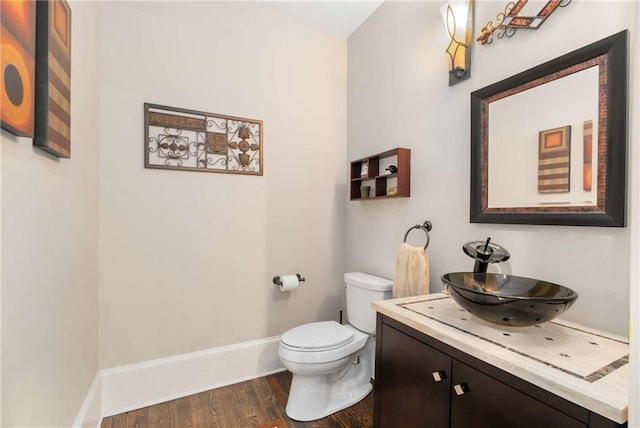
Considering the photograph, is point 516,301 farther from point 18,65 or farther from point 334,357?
point 18,65

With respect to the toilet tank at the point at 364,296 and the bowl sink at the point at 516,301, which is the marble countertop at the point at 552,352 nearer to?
the bowl sink at the point at 516,301

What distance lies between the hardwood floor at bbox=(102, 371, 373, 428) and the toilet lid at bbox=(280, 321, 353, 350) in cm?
43

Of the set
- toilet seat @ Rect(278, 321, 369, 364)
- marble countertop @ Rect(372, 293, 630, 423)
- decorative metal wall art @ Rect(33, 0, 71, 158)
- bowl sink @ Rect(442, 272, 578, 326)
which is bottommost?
toilet seat @ Rect(278, 321, 369, 364)

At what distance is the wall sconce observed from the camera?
1.52 metres

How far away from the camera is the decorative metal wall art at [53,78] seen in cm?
92

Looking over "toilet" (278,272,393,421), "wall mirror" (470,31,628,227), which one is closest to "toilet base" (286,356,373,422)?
"toilet" (278,272,393,421)

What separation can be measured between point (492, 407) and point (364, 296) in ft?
3.75

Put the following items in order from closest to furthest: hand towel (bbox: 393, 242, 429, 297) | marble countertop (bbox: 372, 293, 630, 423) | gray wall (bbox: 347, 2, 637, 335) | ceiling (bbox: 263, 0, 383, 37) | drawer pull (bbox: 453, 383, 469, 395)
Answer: marble countertop (bbox: 372, 293, 630, 423), drawer pull (bbox: 453, 383, 469, 395), gray wall (bbox: 347, 2, 637, 335), hand towel (bbox: 393, 242, 429, 297), ceiling (bbox: 263, 0, 383, 37)

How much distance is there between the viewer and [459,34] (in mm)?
1536

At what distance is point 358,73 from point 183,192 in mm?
1638

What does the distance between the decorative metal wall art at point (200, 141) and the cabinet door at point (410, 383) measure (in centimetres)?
151

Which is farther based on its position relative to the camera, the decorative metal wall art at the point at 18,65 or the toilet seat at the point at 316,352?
the toilet seat at the point at 316,352

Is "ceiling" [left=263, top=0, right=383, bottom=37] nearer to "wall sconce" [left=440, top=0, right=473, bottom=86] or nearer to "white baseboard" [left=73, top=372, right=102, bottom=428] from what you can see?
"wall sconce" [left=440, top=0, right=473, bottom=86]

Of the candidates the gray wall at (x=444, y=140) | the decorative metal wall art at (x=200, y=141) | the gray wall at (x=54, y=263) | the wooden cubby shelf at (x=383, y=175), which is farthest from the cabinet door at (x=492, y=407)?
the decorative metal wall art at (x=200, y=141)
